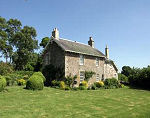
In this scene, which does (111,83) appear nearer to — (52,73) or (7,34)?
(52,73)

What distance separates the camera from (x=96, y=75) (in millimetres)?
28062

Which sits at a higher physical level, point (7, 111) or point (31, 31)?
point (31, 31)

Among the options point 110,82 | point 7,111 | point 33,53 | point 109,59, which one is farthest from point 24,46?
point 7,111

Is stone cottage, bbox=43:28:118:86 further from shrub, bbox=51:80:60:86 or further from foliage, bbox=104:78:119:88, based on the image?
foliage, bbox=104:78:119:88

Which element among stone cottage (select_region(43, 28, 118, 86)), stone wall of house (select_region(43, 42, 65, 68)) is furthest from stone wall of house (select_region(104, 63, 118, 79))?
stone wall of house (select_region(43, 42, 65, 68))

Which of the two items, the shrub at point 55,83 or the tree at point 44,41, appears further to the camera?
the tree at point 44,41

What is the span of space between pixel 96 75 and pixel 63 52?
326 inches

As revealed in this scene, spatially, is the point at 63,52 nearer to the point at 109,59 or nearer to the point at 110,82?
the point at 110,82

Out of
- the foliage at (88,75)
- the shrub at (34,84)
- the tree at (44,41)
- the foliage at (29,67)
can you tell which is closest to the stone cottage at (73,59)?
the foliage at (88,75)

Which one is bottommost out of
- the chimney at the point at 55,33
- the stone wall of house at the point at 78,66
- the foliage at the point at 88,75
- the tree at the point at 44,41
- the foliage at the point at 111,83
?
the foliage at the point at 111,83

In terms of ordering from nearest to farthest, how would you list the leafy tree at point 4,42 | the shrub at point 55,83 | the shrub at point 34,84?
1. the shrub at point 34,84
2. the shrub at point 55,83
3. the leafy tree at point 4,42

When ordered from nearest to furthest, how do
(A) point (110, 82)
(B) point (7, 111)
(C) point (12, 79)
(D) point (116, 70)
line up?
A: (B) point (7, 111)
(C) point (12, 79)
(A) point (110, 82)
(D) point (116, 70)

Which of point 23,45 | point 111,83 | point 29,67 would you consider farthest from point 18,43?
point 111,83

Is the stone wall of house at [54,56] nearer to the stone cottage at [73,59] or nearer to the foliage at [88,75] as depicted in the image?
the stone cottage at [73,59]
